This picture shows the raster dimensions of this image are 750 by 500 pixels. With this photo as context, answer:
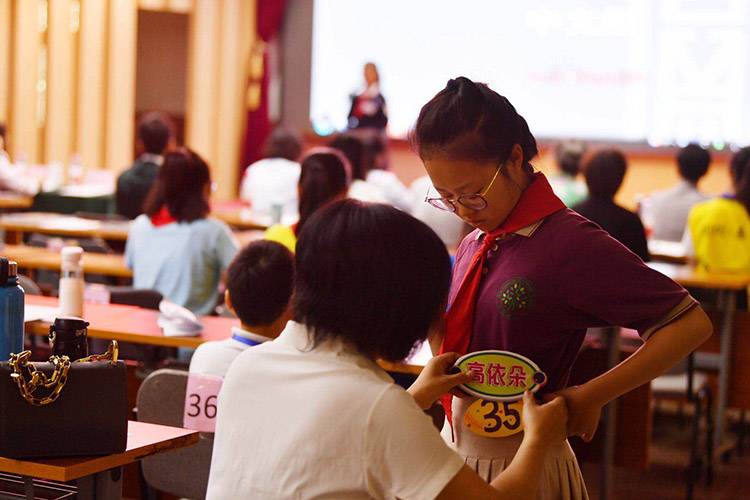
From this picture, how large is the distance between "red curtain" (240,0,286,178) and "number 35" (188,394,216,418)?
834 cm

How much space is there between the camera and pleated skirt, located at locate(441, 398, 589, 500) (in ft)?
6.07

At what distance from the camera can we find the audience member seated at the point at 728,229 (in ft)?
18.0

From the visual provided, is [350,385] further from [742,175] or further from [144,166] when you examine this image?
[144,166]

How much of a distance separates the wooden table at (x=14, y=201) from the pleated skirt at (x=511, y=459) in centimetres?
650

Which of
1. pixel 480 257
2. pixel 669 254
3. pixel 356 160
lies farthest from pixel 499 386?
pixel 669 254

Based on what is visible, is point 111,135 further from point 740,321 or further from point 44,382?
point 44,382

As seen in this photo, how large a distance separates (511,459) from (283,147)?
19.4 feet

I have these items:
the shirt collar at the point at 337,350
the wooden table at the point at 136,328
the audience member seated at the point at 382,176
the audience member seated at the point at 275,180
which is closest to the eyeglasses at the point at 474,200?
the shirt collar at the point at 337,350

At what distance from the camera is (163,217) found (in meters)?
4.61

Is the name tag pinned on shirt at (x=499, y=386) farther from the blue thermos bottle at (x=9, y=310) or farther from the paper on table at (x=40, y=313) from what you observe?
the paper on table at (x=40, y=313)

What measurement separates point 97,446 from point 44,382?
17 centimetres

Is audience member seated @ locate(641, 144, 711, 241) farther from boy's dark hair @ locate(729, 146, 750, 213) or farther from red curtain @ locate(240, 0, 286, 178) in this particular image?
red curtain @ locate(240, 0, 286, 178)

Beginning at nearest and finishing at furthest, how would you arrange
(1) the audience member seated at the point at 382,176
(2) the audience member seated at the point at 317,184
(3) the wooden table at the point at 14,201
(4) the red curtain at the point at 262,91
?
(2) the audience member seated at the point at 317,184 → (1) the audience member seated at the point at 382,176 → (3) the wooden table at the point at 14,201 → (4) the red curtain at the point at 262,91

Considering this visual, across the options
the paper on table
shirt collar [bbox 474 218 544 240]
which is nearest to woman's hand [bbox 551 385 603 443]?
shirt collar [bbox 474 218 544 240]
